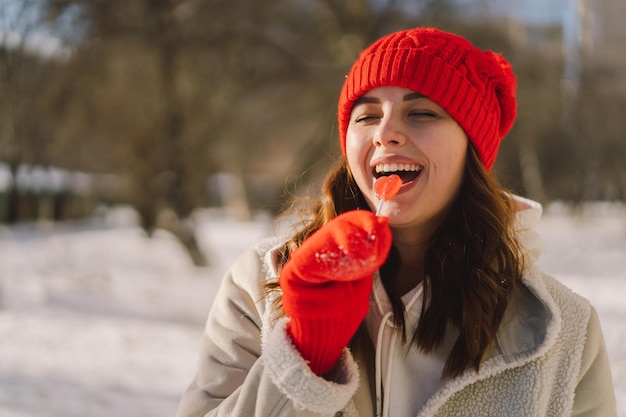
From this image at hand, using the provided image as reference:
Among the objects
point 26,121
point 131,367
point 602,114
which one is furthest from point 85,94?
point 602,114

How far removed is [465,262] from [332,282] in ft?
1.70

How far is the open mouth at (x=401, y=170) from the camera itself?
58.3 inches

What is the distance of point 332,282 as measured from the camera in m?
1.20

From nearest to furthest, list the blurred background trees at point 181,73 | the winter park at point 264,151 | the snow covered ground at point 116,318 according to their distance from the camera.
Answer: the winter park at point 264,151, the snow covered ground at point 116,318, the blurred background trees at point 181,73

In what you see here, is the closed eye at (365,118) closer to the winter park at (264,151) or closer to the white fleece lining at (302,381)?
the winter park at (264,151)

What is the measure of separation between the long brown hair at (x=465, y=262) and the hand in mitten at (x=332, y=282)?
31 cm

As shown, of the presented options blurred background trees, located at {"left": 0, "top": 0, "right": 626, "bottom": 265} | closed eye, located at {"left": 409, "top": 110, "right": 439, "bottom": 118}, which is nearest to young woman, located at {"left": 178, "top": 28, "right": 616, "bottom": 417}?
closed eye, located at {"left": 409, "top": 110, "right": 439, "bottom": 118}

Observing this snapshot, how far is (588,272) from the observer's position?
31.1 ft

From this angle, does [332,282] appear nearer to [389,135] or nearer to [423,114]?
[389,135]

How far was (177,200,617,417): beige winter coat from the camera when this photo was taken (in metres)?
1.42

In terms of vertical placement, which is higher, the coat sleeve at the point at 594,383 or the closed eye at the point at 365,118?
the closed eye at the point at 365,118

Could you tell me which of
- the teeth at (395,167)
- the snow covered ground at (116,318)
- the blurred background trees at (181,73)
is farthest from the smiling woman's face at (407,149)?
the snow covered ground at (116,318)

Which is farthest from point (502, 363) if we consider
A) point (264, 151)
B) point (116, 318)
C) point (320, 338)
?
point (264, 151)

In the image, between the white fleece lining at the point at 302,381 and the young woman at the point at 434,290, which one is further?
the young woman at the point at 434,290
